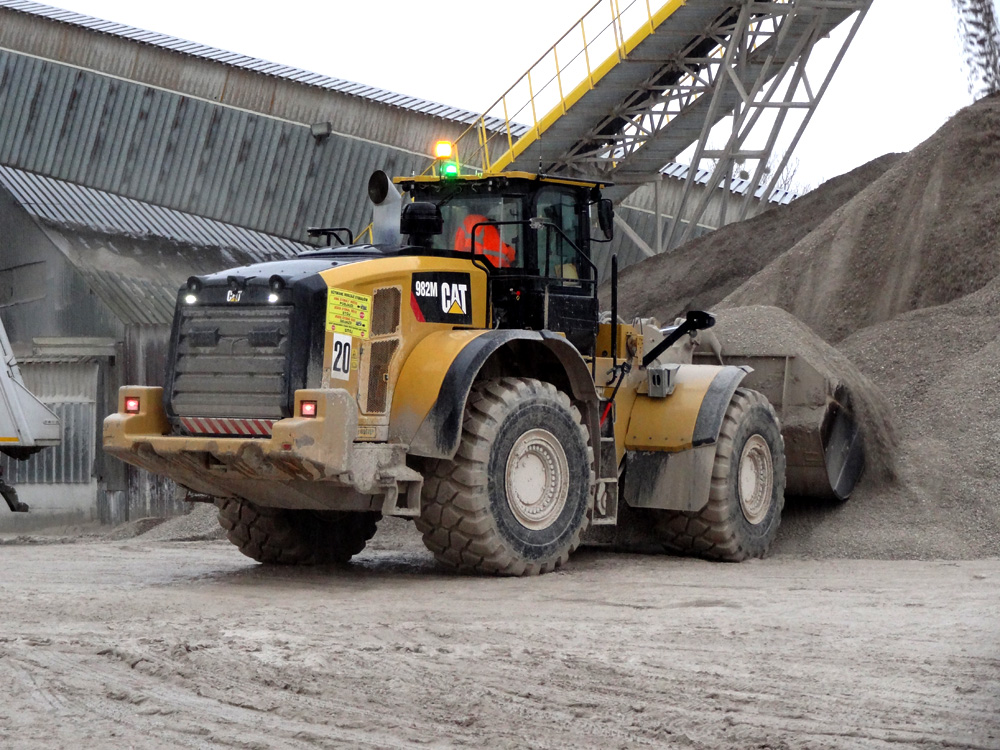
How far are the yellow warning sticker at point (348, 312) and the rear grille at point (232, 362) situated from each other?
0.27m

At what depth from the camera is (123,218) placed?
19.7 meters

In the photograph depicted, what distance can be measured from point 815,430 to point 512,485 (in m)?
3.43

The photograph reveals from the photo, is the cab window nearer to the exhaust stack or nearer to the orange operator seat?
the orange operator seat

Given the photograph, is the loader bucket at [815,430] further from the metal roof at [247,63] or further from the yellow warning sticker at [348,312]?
the metal roof at [247,63]

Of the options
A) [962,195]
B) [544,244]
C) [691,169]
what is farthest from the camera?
[691,169]

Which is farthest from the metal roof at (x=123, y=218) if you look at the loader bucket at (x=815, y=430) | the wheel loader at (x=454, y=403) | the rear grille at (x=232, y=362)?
the rear grille at (x=232, y=362)

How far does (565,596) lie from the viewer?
335 inches

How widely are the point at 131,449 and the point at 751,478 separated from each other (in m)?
4.90

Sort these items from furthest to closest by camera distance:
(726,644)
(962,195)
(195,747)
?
(962,195) < (726,644) < (195,747)

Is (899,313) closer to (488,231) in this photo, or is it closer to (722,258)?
(722,258)

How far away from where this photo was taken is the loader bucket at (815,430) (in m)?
11.6

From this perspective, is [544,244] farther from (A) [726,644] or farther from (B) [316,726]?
(B) [316,726]

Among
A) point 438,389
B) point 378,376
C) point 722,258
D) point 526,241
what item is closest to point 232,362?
point 378,376

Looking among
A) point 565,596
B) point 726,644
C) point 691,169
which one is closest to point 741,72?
point 691,169
